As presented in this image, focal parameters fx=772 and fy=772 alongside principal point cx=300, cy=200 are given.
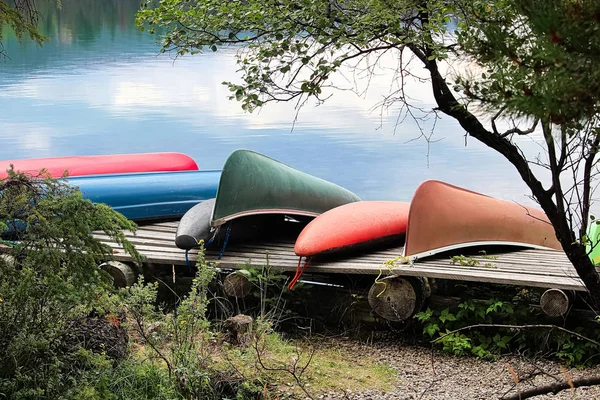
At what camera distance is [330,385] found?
472cm

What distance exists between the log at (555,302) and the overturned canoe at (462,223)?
101 cm

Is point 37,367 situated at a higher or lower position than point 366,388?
higher

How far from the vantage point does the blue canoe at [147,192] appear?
758 cm

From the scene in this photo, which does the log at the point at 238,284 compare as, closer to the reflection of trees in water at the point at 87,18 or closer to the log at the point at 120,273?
the log at the point at 120,273

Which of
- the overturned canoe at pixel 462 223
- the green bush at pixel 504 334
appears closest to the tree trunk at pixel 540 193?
the green bush at pixel 504 334

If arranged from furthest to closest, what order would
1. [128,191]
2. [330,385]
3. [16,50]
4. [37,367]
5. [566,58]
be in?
[16,50] → [128,191] → [330,385] → [37,367] → [566,58]

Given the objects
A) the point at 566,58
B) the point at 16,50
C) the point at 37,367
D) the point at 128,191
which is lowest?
the point at 37,367

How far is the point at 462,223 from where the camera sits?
6.31m

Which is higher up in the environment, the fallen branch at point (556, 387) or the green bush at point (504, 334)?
the fallen branch at point (556, 387)

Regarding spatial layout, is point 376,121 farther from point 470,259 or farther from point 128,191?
point 470,259

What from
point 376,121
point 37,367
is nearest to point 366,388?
point 37,367

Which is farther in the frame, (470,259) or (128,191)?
(128,191)

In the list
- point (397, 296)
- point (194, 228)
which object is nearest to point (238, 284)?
point (194, 228)

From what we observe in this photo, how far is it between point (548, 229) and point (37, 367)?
453 cm
